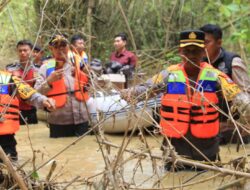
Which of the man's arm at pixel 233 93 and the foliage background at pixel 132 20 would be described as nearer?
the man's arm at pixel 233 93

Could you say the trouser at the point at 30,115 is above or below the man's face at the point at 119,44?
below

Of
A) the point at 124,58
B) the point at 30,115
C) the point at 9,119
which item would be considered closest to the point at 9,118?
the point at 9,119

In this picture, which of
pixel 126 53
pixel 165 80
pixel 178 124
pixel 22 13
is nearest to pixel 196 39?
pixel 165 80

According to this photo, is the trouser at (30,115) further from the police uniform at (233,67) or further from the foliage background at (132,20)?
the police uniform at (233,67)

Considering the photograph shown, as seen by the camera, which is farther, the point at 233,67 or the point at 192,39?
the point at 233,67

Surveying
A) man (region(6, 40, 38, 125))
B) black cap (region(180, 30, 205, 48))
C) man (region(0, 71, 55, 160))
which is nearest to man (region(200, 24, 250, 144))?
black cap (region(180, 30, 205, 48))

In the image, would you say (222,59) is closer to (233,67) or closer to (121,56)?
(233,67)

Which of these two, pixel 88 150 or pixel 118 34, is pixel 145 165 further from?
Result: pixel 118 34

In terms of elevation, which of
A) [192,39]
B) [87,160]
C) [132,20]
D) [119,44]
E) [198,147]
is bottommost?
[87,160]

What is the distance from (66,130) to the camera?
7.46 m

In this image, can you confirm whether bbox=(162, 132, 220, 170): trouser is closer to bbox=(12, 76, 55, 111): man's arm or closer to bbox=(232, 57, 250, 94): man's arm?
bbox=(232, 57, 250, 94): man's arm

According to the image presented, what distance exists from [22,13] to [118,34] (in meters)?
2.23

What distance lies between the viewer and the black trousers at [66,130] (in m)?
7.44

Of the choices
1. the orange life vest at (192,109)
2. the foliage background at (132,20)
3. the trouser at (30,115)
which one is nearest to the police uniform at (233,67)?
the orange life vest at (192,109)
